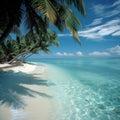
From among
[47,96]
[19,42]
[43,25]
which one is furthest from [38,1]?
[19,42]

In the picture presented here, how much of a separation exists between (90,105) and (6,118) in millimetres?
3598

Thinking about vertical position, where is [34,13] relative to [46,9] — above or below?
above

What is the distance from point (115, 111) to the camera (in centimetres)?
738

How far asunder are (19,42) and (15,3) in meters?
20.4

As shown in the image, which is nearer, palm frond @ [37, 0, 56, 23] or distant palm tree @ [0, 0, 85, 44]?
palm frond @ [37, 0, 56, 23]

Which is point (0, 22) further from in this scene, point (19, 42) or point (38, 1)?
point (19, 42)

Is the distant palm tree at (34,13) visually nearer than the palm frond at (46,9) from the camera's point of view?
No

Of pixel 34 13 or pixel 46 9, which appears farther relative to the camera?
pixel 34 13

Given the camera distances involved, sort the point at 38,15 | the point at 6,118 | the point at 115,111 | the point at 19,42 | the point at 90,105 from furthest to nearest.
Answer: the point at 19,42
the point at 38,15
the point at 90,105
the point at 115,111
the point at 6,118

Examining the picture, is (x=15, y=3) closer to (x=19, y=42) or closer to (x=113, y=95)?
(x=113, y=95)

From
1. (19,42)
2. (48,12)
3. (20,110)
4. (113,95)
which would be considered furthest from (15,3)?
(19,42)

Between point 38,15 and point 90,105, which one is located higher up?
point 38,15

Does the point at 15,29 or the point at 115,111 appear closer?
the point at 115,111

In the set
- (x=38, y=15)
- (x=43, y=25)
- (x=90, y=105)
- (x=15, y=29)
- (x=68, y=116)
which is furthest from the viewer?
(x=15, y=29)
